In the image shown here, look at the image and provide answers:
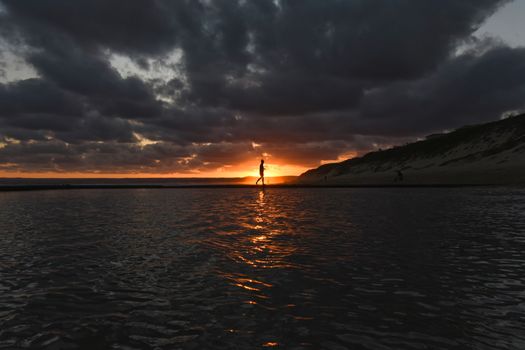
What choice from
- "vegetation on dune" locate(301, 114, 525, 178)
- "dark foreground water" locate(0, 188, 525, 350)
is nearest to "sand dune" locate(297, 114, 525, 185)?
"vegetation on dune" locate(301, 114, 525, 178)

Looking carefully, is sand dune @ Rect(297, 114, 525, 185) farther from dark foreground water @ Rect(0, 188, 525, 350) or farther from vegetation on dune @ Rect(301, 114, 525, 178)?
dark foreground water @ Rect(0, 188, 525, 350)

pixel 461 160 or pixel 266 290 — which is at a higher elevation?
pixel 461 160

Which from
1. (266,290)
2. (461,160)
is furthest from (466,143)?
(266,290)

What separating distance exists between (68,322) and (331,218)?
62.0 feet

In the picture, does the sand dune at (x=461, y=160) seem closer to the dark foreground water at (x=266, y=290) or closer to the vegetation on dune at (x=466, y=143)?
the vegetation on dune at (x=466, y=143)

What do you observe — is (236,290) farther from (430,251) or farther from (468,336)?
(430,251)

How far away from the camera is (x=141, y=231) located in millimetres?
19844

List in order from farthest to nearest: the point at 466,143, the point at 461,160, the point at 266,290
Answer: the point at 466,143 → the point at 461,160 → the point at 266,290

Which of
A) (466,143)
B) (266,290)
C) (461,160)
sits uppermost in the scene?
(466,143)

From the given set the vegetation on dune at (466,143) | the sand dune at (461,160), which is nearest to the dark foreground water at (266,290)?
the sand dune at (461,160)

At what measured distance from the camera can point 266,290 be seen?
376 inches

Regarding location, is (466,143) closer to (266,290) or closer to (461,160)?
(461,160)

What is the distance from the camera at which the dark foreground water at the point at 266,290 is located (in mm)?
6789

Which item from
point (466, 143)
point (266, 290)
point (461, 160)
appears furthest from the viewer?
point (466, 143)
